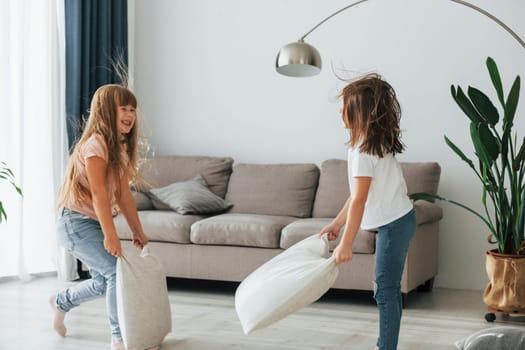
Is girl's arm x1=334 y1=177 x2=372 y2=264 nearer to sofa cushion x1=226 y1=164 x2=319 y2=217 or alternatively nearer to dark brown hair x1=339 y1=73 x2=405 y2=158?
dark brown hair x1=339 y1=73 x2=405 y2=158

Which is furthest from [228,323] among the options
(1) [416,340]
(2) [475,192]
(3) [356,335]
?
(2) [475,192]

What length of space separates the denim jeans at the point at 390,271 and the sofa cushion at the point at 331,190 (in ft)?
6.20

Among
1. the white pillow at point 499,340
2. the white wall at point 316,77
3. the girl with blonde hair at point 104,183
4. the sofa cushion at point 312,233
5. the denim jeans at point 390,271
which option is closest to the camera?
the white pillow at point 499,340

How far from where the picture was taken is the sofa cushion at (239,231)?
4387 mm

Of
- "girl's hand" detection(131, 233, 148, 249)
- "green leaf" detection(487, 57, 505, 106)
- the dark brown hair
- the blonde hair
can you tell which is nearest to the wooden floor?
"girl's hand" detection(131, 233, 148, 249)

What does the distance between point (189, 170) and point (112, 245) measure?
7.41 feet

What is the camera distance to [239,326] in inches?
147

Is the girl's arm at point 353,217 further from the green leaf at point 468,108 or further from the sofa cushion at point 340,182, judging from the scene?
the sofa cushion at point 340,182

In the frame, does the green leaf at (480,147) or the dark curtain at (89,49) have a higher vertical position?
the dark curtain at (89,49)

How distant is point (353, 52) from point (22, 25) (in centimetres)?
225

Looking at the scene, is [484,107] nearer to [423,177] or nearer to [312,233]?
[423,177]

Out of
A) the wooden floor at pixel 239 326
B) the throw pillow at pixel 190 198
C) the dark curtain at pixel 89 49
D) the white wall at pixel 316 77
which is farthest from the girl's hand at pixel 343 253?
the dark curtain at pixel 89 49

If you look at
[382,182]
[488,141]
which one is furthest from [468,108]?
[382,182]

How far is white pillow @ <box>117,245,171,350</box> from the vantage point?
3.07m
